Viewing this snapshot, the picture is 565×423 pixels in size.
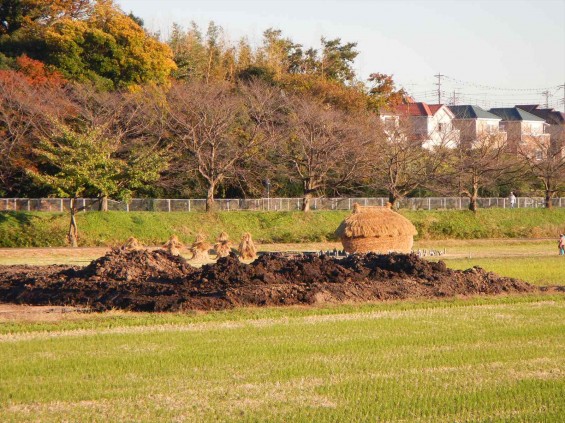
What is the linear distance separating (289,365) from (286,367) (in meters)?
0.17

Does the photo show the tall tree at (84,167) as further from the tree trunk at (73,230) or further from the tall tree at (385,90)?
the tall tree at (385,90)

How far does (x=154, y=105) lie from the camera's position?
5378 cm

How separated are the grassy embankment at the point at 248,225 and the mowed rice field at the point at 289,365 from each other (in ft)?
91.1

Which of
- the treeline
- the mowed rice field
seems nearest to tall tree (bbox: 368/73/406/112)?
the treeline

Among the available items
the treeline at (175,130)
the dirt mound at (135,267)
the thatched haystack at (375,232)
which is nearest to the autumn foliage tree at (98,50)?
the treeline at (175,130)

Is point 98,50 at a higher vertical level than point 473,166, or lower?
higher

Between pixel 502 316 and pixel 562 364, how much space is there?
5392 mm

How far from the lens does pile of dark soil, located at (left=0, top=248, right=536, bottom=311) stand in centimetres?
1977

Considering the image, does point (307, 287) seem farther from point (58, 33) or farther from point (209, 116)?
point (58, 33)

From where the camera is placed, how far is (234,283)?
21.3m

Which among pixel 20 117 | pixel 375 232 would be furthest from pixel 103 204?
pixel 375 232

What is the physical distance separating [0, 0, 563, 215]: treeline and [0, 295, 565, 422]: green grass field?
29121 mm

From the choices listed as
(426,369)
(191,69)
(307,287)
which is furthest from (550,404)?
(191,69)

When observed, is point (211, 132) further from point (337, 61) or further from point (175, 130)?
point (337, 61)
